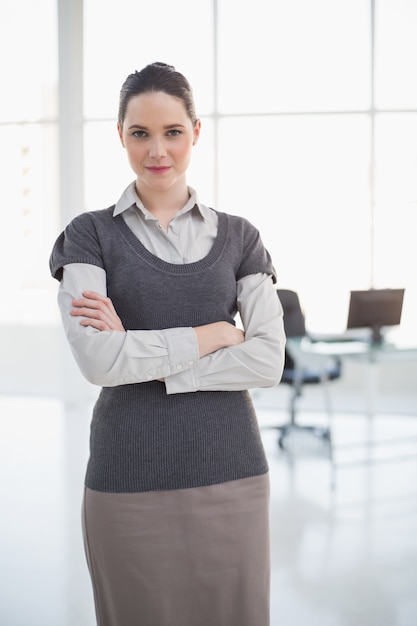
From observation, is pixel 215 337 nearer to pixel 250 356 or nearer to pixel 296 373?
pixel 250 356

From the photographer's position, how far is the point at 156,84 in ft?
5.61

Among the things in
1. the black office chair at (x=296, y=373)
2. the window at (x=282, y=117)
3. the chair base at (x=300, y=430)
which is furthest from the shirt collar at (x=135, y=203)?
the window at (x=282, y=117)

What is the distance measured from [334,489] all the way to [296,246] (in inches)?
115

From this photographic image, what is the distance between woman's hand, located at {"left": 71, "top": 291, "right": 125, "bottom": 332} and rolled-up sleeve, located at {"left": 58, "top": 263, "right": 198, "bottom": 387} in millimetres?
17

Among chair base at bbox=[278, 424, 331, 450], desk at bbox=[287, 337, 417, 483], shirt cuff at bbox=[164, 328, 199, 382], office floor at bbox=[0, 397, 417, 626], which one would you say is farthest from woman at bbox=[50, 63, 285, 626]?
chair base at bbox=[278, 424, 331, 450]

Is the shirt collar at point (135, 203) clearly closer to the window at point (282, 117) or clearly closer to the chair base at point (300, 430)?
the chair base at point (300, 430)

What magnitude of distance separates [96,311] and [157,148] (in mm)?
385

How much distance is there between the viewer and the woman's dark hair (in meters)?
1.71

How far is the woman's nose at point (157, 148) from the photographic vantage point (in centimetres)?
169

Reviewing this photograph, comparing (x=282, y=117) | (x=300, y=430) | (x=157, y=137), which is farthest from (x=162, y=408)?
(x=282, y=117)

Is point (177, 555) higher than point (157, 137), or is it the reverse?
point (157, 137)

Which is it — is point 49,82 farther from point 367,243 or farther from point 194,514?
point 194,514

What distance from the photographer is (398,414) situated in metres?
6.79

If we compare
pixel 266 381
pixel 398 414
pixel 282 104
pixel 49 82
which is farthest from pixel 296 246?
pixel 266 381
